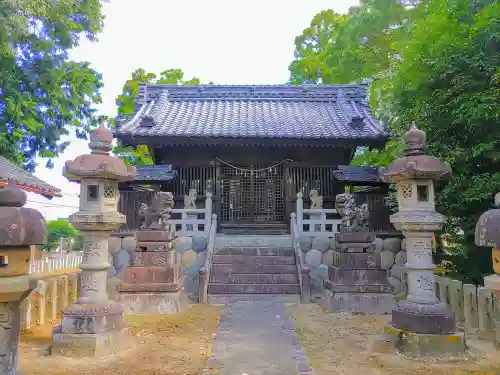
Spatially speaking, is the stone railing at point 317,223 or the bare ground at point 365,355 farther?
the stone railing at point 317,223

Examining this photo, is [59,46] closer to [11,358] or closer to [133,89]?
[133,89]

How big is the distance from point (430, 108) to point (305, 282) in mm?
5392

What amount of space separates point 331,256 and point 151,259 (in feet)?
18.9

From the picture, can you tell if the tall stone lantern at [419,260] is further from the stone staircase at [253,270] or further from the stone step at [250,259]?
the stone step at [250,259]

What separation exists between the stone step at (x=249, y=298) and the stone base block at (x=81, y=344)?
4216mm

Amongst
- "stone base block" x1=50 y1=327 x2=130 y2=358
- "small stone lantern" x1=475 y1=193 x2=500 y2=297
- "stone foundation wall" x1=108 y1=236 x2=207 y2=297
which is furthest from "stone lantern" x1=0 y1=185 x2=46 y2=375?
"stone foundation wall" x1=108 y1=236 x2=207 y2=297

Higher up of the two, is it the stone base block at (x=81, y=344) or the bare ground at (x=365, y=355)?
the stone base block at (x=81, y=344)

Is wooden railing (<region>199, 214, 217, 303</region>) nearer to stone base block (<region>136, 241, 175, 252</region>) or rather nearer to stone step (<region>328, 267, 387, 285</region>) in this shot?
stone base block (<region>136, 241, 175, 252</region>)

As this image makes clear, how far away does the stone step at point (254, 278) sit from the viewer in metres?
10.7

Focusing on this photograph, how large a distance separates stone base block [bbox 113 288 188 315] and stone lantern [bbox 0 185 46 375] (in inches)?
187

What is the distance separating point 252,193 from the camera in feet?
51.4

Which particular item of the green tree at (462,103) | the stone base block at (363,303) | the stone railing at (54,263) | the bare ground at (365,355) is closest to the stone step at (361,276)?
the stone base block at (363,303)

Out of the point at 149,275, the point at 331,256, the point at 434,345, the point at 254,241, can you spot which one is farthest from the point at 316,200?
the point at 434,345

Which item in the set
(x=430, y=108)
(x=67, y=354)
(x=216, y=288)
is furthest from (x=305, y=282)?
(x=67, y=354)
